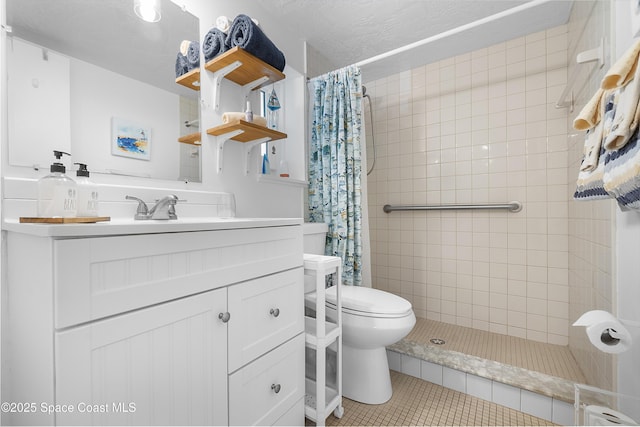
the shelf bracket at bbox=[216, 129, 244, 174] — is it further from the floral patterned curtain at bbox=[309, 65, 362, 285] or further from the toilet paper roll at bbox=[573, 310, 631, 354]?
the toilet paper roll at bbox=[573, 310, 631, 354]

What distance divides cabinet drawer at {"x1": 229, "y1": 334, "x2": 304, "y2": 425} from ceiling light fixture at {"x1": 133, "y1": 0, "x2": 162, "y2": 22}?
1419 mm

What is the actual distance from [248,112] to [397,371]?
1699mm

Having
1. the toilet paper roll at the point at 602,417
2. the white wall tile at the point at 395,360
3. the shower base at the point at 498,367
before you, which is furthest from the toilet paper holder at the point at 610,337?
the white wall tile at the point at 395,360

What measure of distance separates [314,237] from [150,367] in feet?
3.76

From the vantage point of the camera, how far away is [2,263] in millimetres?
798

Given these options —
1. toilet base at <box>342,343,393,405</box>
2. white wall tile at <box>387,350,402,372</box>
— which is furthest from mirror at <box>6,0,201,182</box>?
white wall tile at <box>387,350,402,372</box>

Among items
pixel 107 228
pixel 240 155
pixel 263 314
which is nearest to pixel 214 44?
pixel 240 155

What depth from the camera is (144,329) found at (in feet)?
2.36

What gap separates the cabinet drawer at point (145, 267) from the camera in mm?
605

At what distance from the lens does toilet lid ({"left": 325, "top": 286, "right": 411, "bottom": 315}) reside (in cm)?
140

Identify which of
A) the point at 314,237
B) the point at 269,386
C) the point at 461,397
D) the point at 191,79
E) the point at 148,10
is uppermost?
the point at 148,10

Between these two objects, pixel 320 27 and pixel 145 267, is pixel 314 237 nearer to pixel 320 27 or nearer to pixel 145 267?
pixel 145 267

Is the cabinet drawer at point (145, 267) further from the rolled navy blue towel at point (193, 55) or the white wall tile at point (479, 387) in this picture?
the white wall tile at point (479, 387)

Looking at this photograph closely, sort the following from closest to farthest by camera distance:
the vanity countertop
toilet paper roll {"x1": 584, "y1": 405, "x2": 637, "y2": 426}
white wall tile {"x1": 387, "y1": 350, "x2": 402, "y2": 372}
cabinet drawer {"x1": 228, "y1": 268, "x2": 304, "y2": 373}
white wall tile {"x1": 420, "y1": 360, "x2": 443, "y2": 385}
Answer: the vanity countertop → toilet paper roll {"x1": 584, "y1": 405, "x2": 637, "y2": 426} → cabinet drawer {"x1": 228, "y1": 268, "x2": 304, "y2": 373} → white wall tile {"x1": 420, "y1": 360, "x2": 443, "y2": 385} → white wall tile {"x1": 387, "y1": 350, "x2": 402, "y2": 372}
